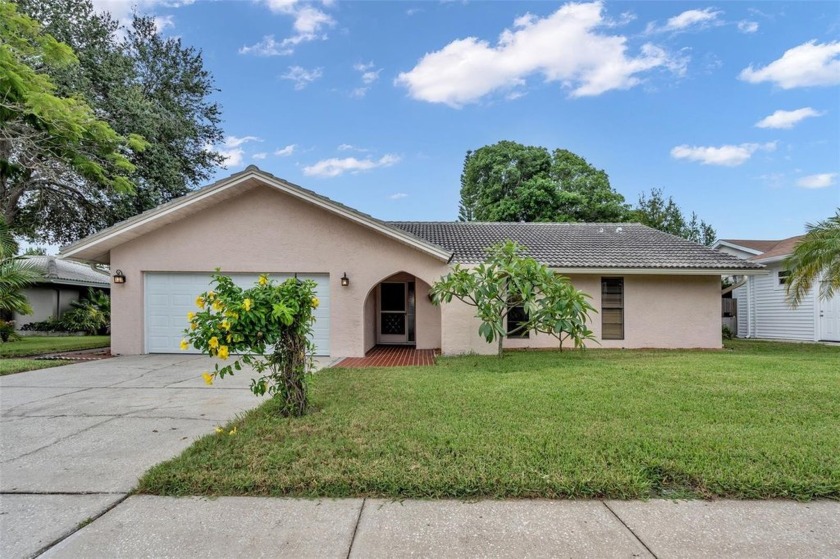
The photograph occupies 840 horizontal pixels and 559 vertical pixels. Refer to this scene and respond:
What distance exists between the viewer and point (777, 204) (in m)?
17.2

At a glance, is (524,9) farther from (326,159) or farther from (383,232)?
(326,159)

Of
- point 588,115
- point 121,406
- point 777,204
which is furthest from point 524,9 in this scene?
point 777,204

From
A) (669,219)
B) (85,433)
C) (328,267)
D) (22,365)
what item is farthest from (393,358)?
(669,219)

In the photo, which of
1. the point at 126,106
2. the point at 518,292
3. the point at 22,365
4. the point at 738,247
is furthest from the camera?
the point at 738,247

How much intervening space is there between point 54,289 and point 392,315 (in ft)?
57.4

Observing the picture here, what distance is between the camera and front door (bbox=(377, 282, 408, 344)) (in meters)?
13.1

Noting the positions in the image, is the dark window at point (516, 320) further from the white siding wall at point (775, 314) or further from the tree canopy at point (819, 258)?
the white siding wall at point (775, 314)

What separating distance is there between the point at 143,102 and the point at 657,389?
19290mm

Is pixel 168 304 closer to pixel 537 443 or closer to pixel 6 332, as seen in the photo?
pixel 6 332

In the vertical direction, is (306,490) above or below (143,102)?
below

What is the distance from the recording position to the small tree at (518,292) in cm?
868

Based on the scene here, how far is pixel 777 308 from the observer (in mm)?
15953

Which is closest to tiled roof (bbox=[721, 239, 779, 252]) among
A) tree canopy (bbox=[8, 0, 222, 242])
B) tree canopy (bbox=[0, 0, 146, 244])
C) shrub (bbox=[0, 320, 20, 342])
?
tree canopy (bbox=[0, 0, 146, 244])

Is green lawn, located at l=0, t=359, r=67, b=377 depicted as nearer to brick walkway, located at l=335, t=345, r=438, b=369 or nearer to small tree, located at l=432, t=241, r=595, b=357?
brick walkway, located at l=335, t=345, r=438, b=369
